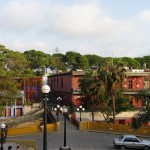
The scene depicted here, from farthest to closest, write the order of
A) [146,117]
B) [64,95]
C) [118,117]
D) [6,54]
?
[64,95] → [118,117] → [6,54] → [146,117]

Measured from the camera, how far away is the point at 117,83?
4462cm

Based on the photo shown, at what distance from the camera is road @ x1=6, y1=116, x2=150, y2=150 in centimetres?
3152

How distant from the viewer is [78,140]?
34.7 metres

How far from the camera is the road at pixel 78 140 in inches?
1241

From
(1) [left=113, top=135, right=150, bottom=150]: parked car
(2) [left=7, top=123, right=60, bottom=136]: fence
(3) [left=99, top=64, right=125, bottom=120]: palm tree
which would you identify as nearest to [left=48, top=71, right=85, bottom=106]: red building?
(3) [left=99, top=64, right=125, bottom=120]: palm tree

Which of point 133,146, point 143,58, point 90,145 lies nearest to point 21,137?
point 90,145

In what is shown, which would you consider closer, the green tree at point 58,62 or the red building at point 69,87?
the red building at point 69,87

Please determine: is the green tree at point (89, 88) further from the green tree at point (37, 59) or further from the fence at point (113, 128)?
the green tree at point (37, 59)

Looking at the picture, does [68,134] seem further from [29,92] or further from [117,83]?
[29,92]

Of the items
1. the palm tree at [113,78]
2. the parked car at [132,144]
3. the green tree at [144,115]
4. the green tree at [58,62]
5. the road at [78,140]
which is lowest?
the road at [78,140]

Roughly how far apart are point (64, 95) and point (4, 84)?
2930 cm

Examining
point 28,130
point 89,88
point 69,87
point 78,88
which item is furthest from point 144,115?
point 69,87

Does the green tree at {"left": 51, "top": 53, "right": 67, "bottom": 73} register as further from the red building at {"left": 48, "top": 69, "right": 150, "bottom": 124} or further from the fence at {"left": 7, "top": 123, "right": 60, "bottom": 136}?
the fence at {"left": 7, "top": 123, "right": 60, "bottom": 136}

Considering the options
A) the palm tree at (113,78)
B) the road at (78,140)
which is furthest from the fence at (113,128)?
the palm tree at (113,78)
